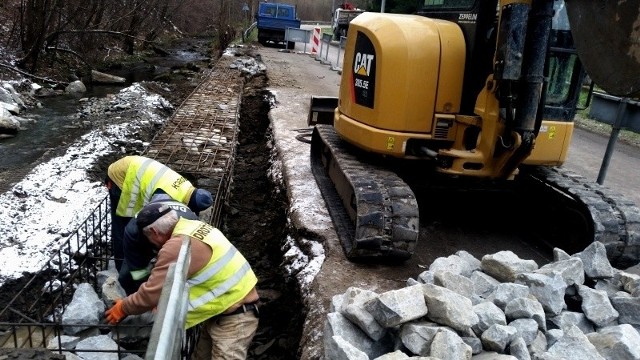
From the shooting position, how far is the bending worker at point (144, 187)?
4605 millimetres

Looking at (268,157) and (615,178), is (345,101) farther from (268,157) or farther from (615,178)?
(615,178)

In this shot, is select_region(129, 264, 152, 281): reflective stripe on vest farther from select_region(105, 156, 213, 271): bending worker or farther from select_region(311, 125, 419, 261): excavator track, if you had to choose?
select_region(311, 125, 419, 261): excavator track

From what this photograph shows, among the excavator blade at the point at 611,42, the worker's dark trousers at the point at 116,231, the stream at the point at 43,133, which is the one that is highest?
the excavator blade at the point at 611,42

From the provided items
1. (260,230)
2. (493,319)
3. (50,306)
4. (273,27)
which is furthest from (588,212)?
(273,27)

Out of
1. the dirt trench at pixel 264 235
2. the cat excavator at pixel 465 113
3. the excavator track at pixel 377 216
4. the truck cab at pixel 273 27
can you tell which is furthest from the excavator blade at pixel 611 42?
the truck cab at pixel 273 27

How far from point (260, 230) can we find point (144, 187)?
248cm

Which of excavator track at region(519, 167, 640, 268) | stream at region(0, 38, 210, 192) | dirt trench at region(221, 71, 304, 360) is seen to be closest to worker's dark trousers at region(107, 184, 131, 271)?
dirt trench at region(221, 71, 304, 360)

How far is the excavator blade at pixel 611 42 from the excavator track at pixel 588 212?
2479mm

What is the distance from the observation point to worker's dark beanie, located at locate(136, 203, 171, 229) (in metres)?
3.53

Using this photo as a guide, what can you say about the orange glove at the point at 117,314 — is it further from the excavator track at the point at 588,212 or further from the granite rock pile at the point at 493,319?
the excavator track at the point at 588,212

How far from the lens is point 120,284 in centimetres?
445

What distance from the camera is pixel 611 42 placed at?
271 centimetres

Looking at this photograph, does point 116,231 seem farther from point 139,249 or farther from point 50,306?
point 139,249

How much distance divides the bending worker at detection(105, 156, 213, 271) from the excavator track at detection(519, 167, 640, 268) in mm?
3439
